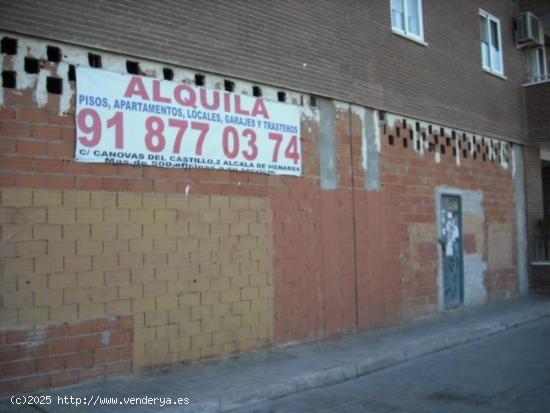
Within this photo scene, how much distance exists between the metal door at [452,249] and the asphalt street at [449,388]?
296 centimetres

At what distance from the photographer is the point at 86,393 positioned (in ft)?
19.1

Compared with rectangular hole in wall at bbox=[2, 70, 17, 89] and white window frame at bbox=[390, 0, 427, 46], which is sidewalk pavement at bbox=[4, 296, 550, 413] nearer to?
rectangular hole in wall at bbox=[2, 70, 17, 89]

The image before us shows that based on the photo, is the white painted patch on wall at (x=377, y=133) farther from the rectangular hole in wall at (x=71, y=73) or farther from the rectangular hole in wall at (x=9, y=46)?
the rectangular hole in wall at (x=9, y=46)

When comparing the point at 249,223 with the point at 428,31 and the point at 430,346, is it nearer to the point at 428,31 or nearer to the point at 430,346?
the point at 430,346

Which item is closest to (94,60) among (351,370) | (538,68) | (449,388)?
(351,370)

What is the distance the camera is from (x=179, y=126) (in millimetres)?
7082

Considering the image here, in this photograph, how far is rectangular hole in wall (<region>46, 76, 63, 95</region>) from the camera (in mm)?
6105

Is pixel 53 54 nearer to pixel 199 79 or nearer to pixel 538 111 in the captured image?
pixel 199 79

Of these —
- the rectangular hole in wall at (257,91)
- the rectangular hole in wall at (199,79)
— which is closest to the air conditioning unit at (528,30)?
the rectangular hole in wall at (257,91)

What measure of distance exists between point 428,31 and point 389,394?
7.91 meters

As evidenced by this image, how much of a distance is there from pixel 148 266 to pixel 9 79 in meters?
2.47

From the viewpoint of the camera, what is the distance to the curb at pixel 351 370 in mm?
5719

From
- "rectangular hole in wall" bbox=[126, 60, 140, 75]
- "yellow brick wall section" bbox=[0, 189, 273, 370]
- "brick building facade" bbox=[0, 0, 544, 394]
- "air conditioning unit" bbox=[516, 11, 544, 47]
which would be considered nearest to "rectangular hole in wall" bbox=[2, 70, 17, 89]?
"brick building facade" bbox=[0, 0, 544, 394]

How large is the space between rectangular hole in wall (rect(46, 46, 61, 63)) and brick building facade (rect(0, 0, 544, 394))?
0.05 feet
